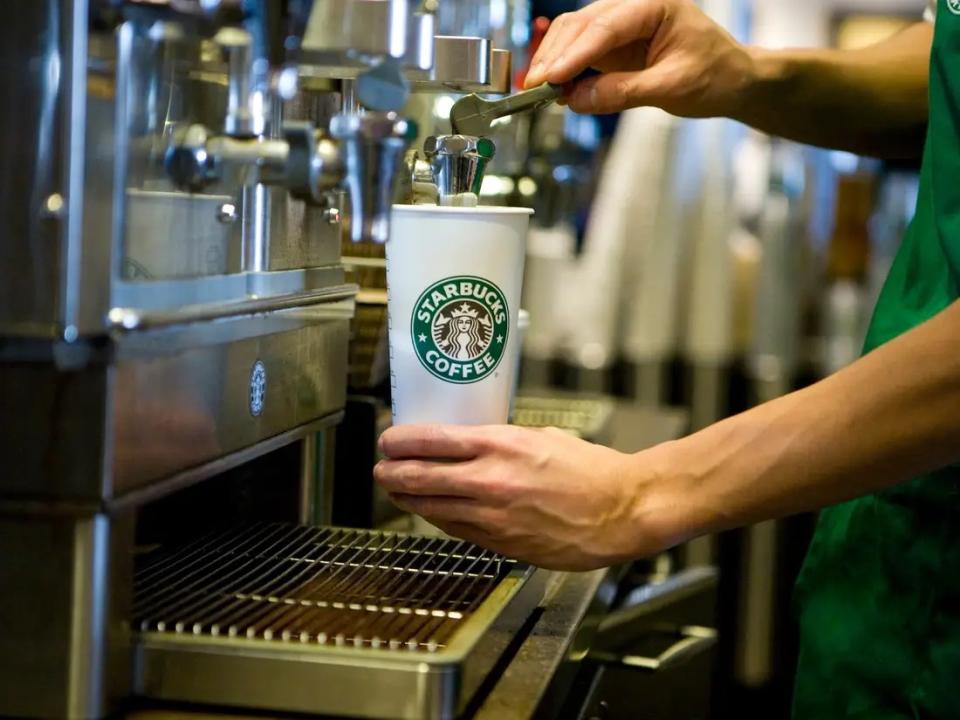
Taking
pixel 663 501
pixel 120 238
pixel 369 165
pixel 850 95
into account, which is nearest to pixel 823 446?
pixel 663 501

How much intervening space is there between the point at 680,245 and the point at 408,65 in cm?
243

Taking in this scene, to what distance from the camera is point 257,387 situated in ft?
3.35

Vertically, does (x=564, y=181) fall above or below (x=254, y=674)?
above

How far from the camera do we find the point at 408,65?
88cm

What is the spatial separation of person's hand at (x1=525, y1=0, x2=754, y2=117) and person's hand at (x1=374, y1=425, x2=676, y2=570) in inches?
15.5

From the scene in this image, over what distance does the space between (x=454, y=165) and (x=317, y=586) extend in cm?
33

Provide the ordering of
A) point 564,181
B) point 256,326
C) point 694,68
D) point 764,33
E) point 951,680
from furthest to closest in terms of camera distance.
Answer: point 764,33
point 564,181
point 694,68
point 951,680
point 256,326

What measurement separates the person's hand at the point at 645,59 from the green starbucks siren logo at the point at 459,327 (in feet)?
1.01

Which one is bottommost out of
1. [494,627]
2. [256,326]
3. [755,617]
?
[755,617]

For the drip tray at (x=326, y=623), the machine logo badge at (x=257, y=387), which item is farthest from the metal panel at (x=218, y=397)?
the drip tray at (x=326, y=623)

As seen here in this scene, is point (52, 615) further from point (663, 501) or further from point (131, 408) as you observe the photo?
point (663, 501)

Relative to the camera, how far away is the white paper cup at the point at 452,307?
93 centimetres

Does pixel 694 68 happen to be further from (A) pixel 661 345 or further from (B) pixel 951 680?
(A) pixel 661 345

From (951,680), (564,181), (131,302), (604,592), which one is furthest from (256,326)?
(564,181)
